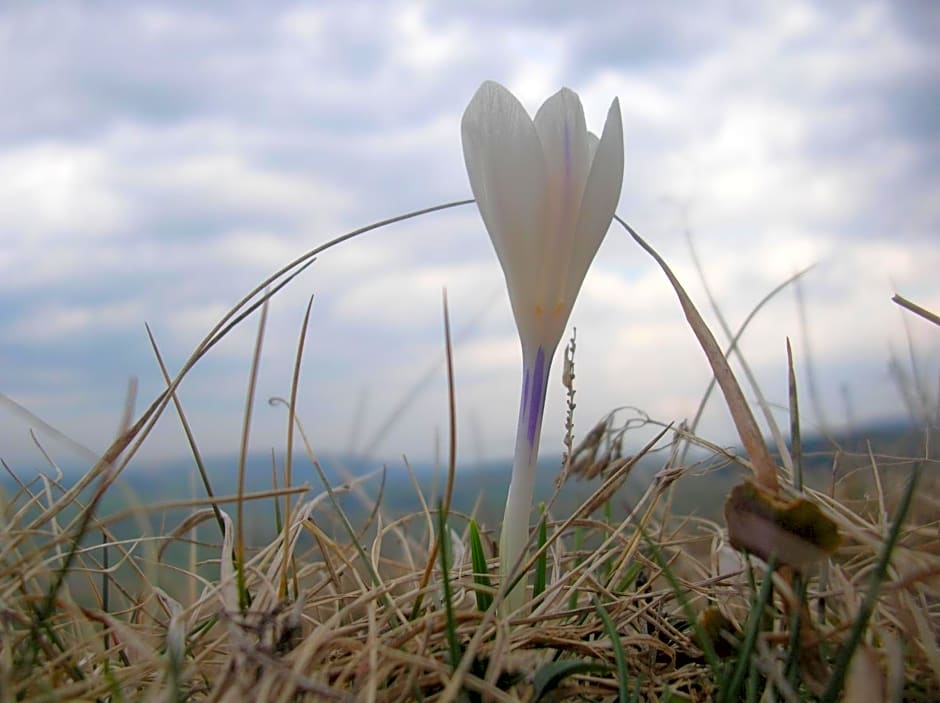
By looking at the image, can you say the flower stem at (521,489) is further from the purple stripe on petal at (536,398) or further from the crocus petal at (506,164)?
the crocus petal at (506,164)

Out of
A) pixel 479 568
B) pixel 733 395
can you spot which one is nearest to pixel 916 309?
pixel 733 395

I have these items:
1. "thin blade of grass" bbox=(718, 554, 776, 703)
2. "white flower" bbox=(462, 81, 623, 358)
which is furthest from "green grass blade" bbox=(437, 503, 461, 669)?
"white flower" bbox=(462, 81, 623, 358)

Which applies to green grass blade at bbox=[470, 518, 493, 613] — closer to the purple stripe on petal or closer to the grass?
the grass

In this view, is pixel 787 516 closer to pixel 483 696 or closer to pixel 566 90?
pixel 483 696

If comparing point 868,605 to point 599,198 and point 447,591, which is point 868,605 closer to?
point 447,591

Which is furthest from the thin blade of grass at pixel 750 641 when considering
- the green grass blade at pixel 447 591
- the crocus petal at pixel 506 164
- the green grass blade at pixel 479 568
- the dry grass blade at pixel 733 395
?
the crocus petal at pixel 506 164
